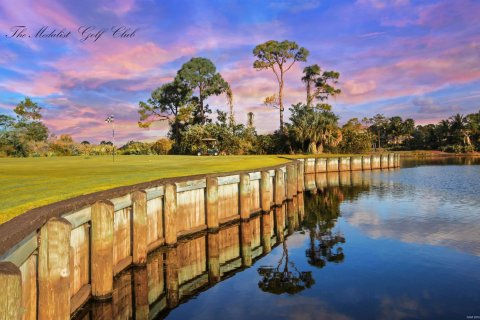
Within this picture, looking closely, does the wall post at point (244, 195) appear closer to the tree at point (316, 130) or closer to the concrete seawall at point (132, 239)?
the concrete seawall at point (132, 239)

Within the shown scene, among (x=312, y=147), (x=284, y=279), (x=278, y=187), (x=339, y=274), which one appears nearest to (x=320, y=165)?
(x=312, y=147)

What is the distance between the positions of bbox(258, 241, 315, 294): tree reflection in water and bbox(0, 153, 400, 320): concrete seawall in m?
1.33

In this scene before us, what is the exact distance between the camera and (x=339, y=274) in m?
13.7

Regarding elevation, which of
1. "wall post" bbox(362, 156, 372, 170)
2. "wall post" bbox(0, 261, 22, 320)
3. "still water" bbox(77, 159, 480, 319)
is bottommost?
"still water" bbox(77, 159, 480, 319)

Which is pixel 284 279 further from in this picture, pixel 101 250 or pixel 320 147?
pixel 320 147

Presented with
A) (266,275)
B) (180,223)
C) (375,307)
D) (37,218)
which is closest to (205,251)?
(180,223)

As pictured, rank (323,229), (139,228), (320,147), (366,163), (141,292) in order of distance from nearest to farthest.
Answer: (141,292) → (139,228) → (323,229) → (366,163) → (320,147)

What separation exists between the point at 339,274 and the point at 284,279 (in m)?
1.96

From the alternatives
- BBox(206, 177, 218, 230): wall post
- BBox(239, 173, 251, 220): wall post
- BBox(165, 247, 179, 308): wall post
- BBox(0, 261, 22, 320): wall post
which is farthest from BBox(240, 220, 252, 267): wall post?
BBox(0, 261, 22, 320): wall post

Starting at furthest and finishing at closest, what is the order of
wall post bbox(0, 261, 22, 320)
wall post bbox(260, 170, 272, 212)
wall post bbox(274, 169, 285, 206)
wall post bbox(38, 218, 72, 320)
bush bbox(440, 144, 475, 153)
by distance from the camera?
bush bbox(440, 144, 475, 153) < wall post bbox(274, 169, 285, 206) < wall post bbox(260, 170, 272, 212) < wall post bbox(38, 218, 72, 320) < wall post bbox(0, 261, 22, 320)

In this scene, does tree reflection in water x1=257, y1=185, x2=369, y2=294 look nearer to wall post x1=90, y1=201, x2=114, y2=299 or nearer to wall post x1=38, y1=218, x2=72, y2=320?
wall post x1=90, y1=201, x2=114, y2=299

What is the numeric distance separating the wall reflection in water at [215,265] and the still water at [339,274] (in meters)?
0.04

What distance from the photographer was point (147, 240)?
14.3 meters

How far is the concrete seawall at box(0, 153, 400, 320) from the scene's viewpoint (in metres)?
7.62
